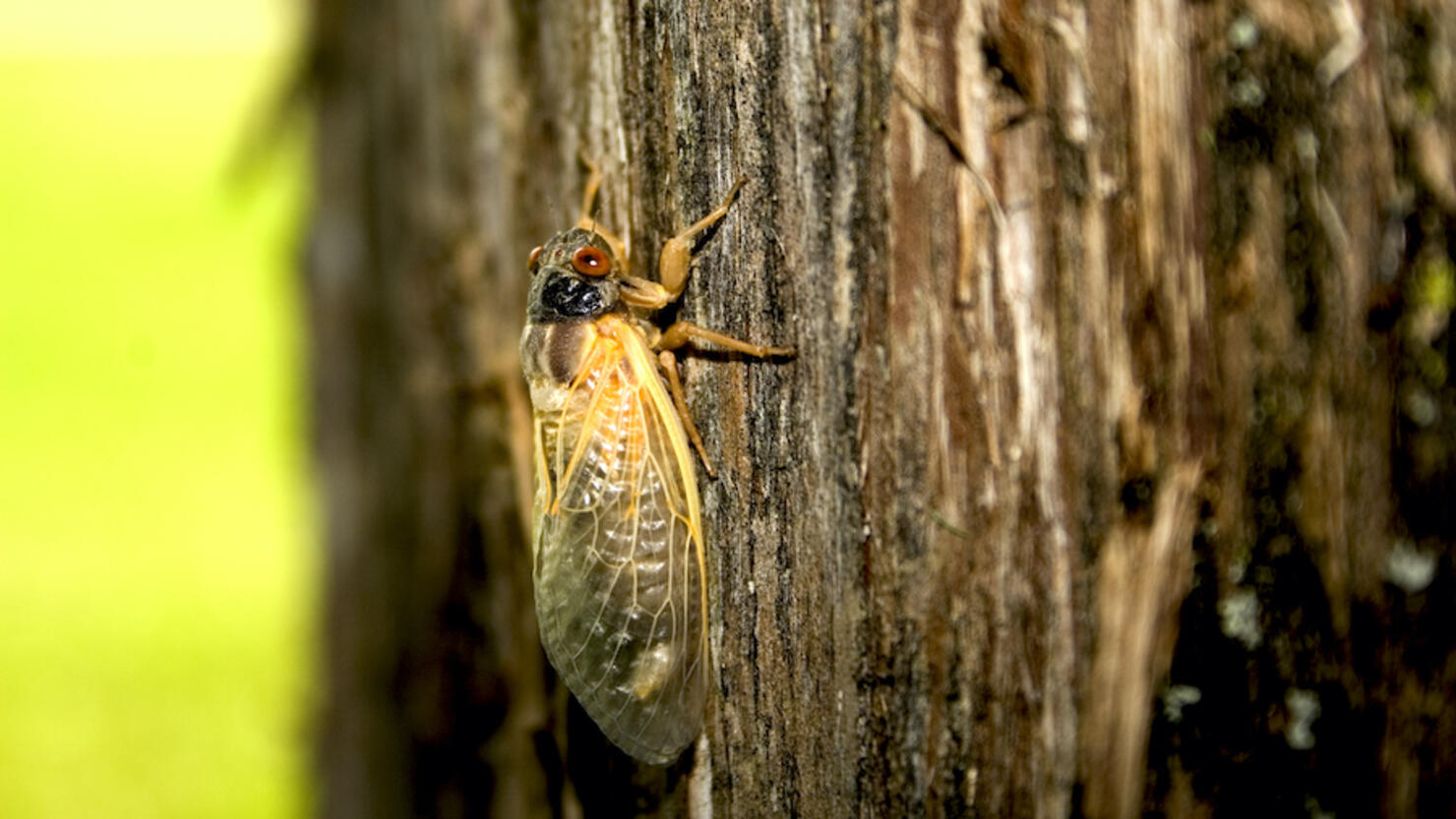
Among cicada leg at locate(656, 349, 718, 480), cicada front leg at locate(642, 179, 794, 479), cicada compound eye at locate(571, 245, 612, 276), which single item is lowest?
cicada leg at locate(656, 349, 718, 480)

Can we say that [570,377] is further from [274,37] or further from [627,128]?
[274,37]

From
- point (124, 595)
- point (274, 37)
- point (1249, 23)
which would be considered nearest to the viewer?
point (1249, 23)

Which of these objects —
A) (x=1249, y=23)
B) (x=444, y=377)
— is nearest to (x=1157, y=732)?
(x=1249, y=23)

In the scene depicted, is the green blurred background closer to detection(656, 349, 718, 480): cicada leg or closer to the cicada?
the cicada

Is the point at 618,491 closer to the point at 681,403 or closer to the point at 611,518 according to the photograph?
the point at 611,518

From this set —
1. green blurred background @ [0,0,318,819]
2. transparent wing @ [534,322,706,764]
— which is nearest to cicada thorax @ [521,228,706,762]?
transparent wing @ [534,322,706,764]

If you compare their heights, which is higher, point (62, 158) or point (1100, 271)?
point (62, 158)
